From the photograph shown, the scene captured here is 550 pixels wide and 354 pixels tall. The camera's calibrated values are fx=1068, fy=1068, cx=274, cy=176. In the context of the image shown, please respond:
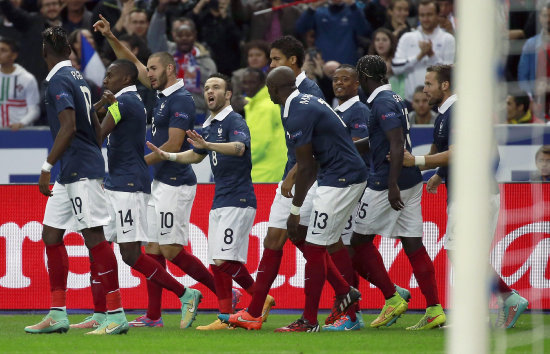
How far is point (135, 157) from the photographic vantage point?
365 inches

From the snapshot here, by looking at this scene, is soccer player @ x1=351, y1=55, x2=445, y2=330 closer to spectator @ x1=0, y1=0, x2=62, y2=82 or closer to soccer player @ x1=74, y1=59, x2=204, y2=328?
soccer player @ x1=74, y1=59, x2=204, y2=328

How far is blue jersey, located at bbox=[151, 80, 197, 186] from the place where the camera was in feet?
31.9

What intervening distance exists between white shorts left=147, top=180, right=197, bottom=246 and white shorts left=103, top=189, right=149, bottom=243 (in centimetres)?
44

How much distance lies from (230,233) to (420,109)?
14.6 ft

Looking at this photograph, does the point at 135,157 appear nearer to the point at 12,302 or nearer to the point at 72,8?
the point at 12,302

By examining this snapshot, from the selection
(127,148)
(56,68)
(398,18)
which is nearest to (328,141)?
(127,148)

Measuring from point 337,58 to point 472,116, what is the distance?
10.3m

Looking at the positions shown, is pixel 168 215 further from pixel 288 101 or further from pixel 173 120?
pixel 288 101

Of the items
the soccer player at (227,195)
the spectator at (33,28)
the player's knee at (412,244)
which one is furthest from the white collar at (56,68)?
the spectator at (33,28)

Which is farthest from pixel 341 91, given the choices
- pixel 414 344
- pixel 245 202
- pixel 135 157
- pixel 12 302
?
pixel 12 302

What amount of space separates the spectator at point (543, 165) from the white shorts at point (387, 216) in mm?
1818

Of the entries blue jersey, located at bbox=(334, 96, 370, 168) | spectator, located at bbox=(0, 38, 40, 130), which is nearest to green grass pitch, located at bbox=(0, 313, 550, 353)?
blue jersey, located at bbox=(334, 96, 370, 168)

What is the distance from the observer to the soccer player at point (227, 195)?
939cm

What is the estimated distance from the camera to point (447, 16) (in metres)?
14.6
